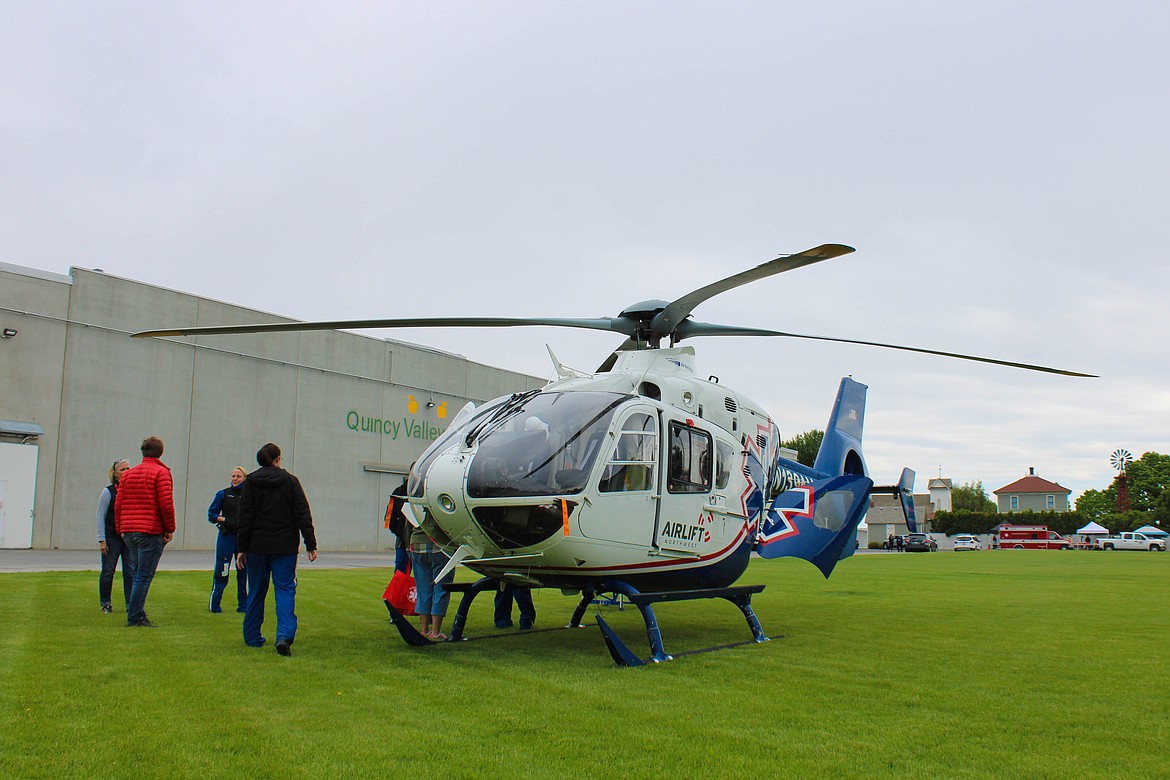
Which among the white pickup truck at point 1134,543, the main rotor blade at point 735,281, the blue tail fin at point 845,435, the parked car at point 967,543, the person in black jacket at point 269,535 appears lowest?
the parked car at point 967,543

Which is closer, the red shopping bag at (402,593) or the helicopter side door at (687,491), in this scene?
the helicopter side door at (687,491)

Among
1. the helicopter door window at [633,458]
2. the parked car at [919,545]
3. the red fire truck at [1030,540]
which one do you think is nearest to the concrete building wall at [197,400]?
the helicopter door window at [633,458]

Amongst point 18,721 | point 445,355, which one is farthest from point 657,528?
point 445,355

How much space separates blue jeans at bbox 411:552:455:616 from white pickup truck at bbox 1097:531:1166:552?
217ft

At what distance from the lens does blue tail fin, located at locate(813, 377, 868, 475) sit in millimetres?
13070

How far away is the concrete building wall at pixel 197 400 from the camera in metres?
25.1

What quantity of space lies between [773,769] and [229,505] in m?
8.05

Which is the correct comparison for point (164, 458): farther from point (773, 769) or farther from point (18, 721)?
point (773, 769)

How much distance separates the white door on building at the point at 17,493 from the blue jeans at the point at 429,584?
20.3 metres

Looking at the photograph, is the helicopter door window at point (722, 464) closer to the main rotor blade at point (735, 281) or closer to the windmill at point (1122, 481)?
the main rotor blade at point (735, 281)

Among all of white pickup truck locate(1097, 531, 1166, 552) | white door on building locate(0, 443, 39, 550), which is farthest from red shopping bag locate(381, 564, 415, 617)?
white pickup truck locate(1097, 531, 1166, 552)

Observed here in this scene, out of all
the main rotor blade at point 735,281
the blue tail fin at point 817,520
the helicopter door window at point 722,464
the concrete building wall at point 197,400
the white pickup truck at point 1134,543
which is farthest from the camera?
the white pickup truck at point 1134,543

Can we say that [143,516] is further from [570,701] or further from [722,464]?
[722,464]

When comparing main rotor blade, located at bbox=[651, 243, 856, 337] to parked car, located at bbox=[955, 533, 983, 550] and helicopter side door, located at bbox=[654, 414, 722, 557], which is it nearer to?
helicopter side door, located at bbox=[654, 414, 722, 557]
